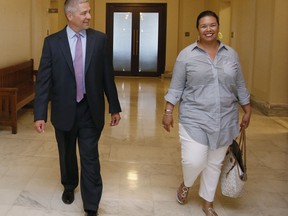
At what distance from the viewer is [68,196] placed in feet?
10.7

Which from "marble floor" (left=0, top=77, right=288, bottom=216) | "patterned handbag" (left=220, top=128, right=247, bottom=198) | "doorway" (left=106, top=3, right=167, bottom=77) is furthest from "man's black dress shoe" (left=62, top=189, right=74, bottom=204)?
"doorway" (left=106, top=3, right=167, bottom=77)

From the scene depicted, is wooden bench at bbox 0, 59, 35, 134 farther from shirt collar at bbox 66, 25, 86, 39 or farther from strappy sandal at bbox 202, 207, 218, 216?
strappy sandal at bbox 202, 207, 218, 216

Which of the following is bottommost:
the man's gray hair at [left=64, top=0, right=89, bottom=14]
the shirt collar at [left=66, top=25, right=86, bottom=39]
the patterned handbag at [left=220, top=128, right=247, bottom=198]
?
the patterned handbag at [left=220, top=128, right=247, bottom=198]

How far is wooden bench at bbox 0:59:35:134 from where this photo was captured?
5.42 metres

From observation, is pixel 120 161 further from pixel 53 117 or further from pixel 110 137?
pixel 53 117

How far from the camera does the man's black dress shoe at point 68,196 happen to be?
3248 mm

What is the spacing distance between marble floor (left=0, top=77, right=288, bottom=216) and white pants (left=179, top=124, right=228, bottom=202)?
1.00 ft

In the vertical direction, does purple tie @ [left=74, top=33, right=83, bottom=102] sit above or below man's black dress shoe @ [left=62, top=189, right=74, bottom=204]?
above

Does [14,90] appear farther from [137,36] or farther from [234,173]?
[137,36]

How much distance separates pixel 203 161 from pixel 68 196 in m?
1.12

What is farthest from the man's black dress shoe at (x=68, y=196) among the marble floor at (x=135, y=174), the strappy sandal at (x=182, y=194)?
the strappy sandal at (x=182, y=194)

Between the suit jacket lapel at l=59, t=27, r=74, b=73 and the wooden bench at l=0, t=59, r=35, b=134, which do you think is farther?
the wooden bench at l=0, t=59, r=35, b=134

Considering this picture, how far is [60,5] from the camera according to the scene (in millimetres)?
12273

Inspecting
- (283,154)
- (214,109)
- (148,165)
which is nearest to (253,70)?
(283,154)
